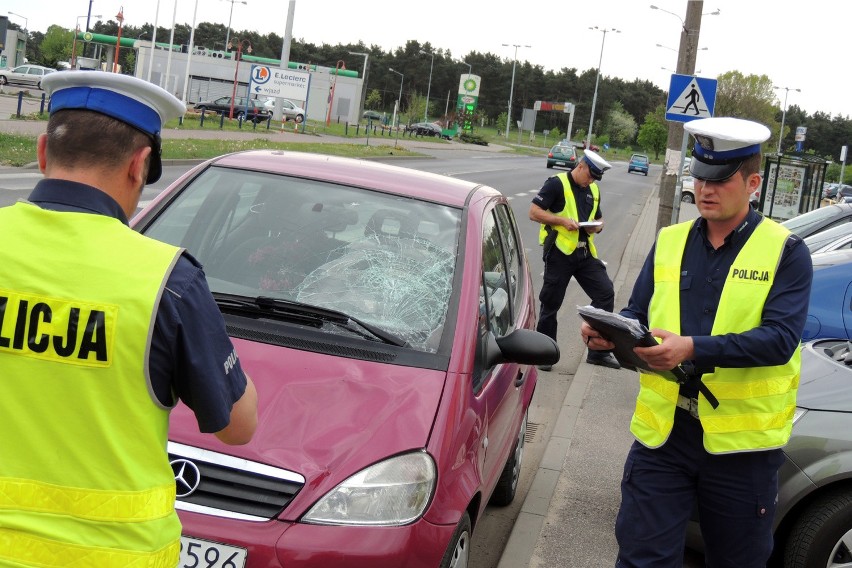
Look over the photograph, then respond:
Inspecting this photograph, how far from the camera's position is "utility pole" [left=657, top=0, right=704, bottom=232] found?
1416 centimetres

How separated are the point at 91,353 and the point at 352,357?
184 centimetres

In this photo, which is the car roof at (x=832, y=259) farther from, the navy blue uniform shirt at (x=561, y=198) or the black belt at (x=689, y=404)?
the black belt at (x=689, y=404)

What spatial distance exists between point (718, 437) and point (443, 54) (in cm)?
14521

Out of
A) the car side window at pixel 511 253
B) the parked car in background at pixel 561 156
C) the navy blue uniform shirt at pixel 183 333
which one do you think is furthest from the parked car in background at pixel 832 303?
the parked car in background at pixel 561 156

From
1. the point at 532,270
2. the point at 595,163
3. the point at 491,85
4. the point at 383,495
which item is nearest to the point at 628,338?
the point at 383,495

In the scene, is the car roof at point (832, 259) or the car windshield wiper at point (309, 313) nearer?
the car windshield wiper at point (309, 313)

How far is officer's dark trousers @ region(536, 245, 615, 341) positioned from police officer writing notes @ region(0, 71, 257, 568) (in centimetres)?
684

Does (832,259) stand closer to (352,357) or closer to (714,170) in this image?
(714,170)

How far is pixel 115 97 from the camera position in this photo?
192cm

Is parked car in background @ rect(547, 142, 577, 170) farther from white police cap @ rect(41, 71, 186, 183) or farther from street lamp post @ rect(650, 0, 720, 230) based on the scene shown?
white police cap @ rect(41, 71, 186, 183)

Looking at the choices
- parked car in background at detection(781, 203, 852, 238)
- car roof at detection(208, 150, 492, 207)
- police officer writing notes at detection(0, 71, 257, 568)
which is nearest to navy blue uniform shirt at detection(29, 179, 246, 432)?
police officer writing notes at detection(0, 71, 257, 568)

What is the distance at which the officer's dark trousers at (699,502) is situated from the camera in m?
3.31

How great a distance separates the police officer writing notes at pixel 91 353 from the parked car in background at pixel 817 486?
302cm

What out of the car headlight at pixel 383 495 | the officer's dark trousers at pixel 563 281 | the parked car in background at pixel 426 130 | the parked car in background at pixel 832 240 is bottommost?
the car headlight at pixel 383 495
